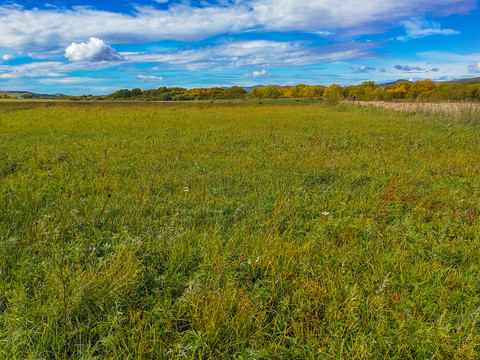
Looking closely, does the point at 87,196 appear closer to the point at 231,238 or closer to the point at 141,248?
the point at 141,248

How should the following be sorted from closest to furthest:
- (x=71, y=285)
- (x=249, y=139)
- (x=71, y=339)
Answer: (x=71, y=339) < (x=71, y=285) < (x=249, y=139)

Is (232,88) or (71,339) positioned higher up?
(232,88)

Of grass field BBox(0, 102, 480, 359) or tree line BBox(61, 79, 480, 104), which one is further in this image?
tree line BBox(61, 79, 480, 104)

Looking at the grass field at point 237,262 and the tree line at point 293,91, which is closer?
the grass field at point 237,262

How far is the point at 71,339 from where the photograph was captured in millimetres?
1909

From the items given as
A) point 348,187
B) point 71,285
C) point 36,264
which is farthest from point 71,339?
point 348,187

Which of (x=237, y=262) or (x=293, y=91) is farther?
(x=293, y=91)

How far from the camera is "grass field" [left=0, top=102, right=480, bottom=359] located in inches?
76.0

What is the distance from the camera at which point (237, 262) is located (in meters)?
2.72

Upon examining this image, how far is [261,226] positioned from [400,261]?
62.3 inches

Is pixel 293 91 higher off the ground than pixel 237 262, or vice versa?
pixel 293 91

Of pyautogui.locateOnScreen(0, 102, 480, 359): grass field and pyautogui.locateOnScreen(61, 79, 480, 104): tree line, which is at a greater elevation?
pyautogui.locateOnScreen(61, 79, 480, 104): tree line

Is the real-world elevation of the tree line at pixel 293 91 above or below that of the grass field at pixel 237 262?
above

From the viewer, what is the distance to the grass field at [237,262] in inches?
76.0
